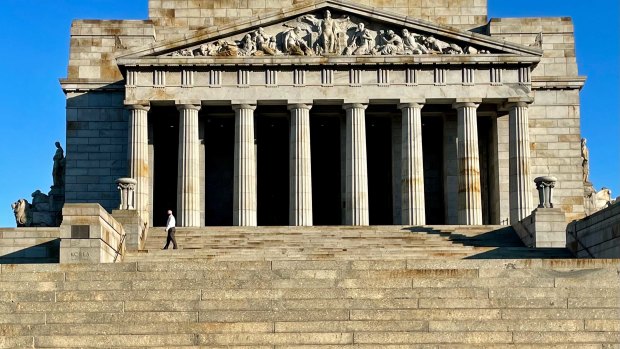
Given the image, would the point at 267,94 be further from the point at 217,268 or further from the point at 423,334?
the point at 423,334

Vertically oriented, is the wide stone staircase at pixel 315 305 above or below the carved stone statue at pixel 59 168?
below

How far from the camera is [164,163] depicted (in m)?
58.8

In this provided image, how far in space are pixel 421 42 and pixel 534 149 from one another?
29.1 ft

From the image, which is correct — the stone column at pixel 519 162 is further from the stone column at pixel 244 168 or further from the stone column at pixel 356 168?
the stone column at pixel 244 168

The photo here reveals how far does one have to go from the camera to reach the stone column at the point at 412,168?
51.9 meters

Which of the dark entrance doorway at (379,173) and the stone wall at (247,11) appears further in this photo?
the stone wall at (247,11)

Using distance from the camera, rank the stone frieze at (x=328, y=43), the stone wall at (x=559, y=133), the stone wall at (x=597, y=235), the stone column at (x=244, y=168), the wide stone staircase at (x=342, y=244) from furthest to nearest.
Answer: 1. the stone wall at (x=559, y=133)
2. the stone frieze at (x=328, y=43)
3. the stone column at (x=244, y=168)
4. the wide stone staircase at (x=342, y=244)
5. the stone wall at (x=597, y=235)

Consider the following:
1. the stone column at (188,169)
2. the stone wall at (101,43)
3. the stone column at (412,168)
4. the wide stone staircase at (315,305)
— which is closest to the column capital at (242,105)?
the stone column at (188,169)

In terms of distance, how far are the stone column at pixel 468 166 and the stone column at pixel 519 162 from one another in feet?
→ 5.65

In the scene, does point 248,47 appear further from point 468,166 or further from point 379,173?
point 468,166

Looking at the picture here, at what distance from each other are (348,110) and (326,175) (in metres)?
8.44

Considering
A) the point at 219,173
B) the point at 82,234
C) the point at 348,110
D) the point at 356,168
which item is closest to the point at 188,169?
the point at 219,173

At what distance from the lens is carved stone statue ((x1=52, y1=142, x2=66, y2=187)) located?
193 feet

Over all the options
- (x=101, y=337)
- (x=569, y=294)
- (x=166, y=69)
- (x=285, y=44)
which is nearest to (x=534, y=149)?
(x=285, y=44)
